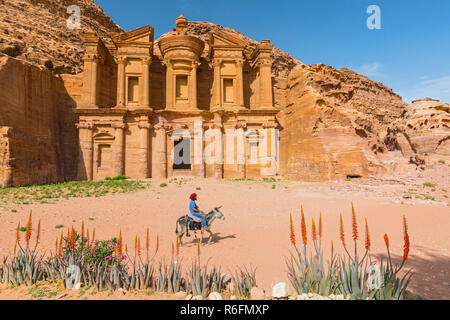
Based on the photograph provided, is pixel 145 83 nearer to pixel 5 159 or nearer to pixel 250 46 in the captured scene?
pixel 5 159

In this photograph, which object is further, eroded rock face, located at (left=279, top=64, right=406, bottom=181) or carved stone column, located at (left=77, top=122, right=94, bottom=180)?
carved stone column, located at (left=77, top=122, right=94, bottom=180)

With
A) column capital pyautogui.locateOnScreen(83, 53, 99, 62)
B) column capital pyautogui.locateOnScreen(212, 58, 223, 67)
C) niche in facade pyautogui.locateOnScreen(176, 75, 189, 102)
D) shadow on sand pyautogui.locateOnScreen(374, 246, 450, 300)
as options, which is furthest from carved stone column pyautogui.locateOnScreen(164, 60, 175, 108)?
shadow on sand pyautogui.locateOnScreen(374, 246, 450, 300)

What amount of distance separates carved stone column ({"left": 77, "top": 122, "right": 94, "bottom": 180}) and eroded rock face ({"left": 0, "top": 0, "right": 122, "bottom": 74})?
9344 millimetres

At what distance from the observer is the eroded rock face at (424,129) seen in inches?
582

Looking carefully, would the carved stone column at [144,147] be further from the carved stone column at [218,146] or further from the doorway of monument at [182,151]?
the carved stone column at [218,146]

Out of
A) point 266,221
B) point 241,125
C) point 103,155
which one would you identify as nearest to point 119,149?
point 103,155

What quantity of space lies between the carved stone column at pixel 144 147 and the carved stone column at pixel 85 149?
4.82 metres

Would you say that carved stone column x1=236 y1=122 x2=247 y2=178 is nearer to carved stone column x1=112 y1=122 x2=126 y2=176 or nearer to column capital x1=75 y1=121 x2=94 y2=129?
carved stone column x1=112 y1=122 x2=126 y2=176

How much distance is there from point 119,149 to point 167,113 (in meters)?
5.98

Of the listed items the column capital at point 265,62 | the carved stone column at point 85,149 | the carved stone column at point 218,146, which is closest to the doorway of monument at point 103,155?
the carved stone column at point 85,149

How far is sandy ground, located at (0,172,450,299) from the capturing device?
5211 mm

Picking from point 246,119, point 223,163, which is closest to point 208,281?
point 223,163

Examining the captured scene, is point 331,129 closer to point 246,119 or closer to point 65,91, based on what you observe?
point 246,119

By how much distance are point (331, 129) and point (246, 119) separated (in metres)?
9.43
